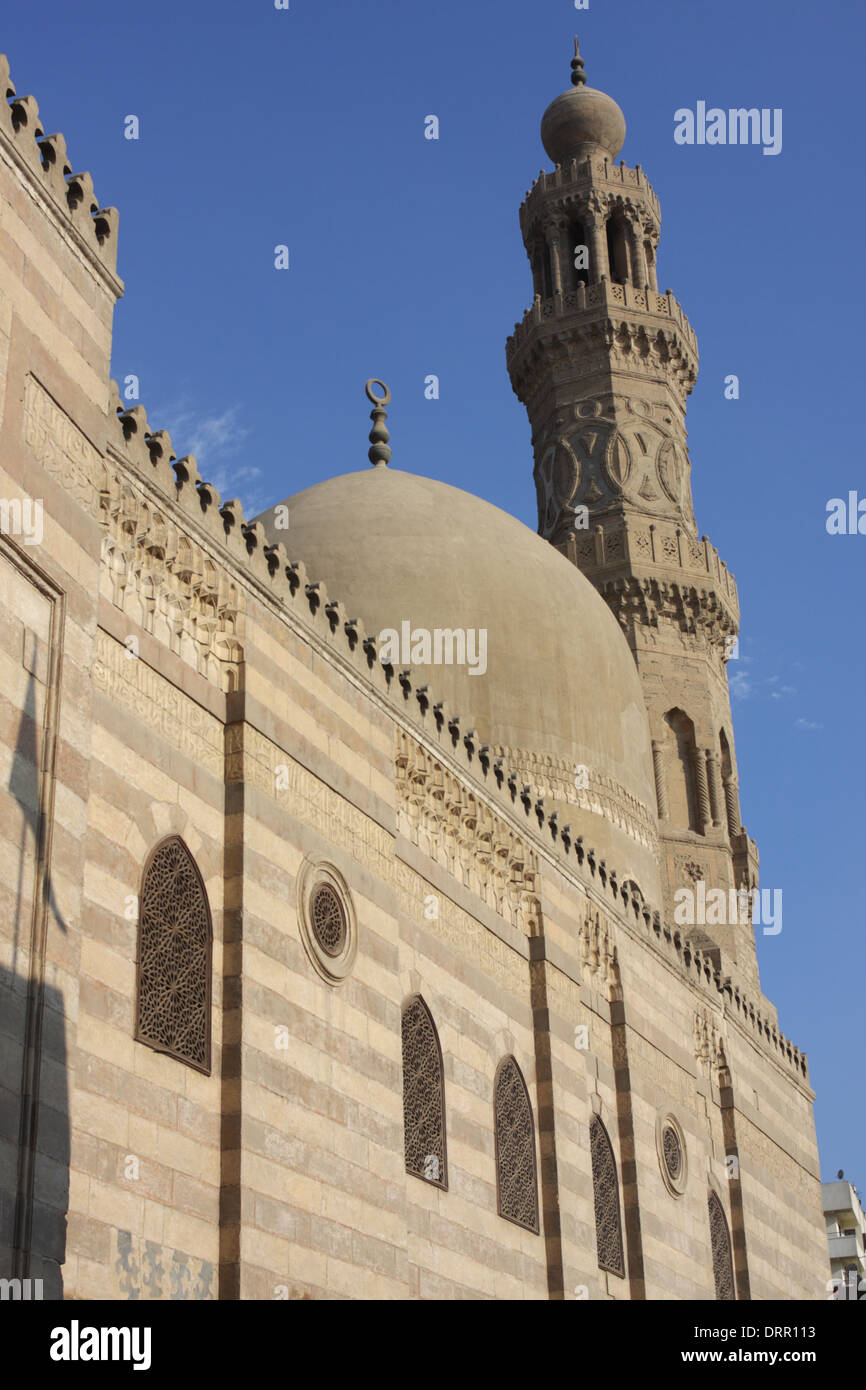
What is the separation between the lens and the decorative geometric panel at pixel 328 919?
1040 cm

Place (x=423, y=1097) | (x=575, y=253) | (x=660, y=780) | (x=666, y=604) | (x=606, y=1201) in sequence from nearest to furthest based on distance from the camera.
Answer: (x=423, y=1097) < (x=606, y=1201) < (x=660, y=780) < (x=666, y=604) < (x=575, y=253)

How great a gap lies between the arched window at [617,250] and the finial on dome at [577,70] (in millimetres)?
2865

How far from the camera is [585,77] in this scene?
2769cm

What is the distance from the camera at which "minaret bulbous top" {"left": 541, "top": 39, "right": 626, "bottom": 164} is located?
2652cm

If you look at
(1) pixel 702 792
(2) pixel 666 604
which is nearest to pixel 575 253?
(2) pixel 666 604

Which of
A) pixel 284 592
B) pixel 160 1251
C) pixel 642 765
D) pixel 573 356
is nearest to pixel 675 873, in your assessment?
pixel 642 765

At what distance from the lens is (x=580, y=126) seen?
2652 centimetres

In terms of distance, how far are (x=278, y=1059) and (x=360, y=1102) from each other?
93cm

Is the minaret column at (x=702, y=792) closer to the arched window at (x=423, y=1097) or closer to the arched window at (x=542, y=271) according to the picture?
the arched window at (x=542, y=271)

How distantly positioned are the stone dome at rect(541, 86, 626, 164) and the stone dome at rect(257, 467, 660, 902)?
10.6 m

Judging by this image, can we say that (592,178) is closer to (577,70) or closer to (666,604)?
(577,70)

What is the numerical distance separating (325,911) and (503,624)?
6.58 m

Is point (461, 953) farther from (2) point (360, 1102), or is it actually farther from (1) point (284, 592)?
(1) point (284, 592)

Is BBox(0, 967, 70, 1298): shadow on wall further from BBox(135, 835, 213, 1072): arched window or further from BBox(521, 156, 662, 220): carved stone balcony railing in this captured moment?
BBox(521, 156, 662, 220): carved stone balcony railing
